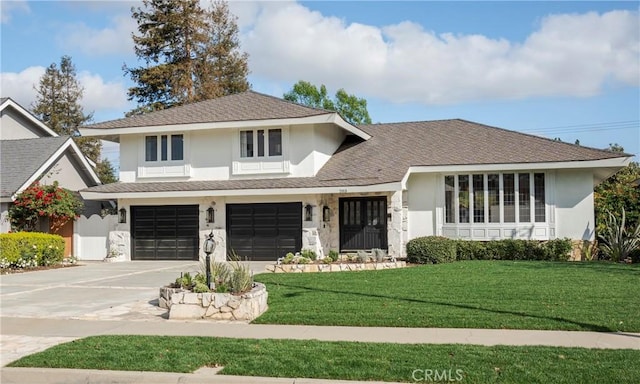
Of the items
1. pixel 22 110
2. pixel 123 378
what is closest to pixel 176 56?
pixel 22 110

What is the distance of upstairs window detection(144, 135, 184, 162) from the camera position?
24672 millimetres

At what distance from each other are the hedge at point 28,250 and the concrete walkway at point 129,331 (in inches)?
225

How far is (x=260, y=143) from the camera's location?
936 inches

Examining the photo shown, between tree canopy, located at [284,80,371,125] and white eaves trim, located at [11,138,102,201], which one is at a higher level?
tree canopy, located at [284,80,371,125]

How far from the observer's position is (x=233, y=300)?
11227 mm

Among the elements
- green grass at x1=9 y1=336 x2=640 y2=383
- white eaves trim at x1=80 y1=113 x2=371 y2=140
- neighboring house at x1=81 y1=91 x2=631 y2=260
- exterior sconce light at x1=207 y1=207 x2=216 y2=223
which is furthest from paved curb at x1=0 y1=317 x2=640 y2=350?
white eaves trim at x1=80 y1=113 x2=371 y2=140

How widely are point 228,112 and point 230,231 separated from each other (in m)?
4.73

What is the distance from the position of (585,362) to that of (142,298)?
32.1ft

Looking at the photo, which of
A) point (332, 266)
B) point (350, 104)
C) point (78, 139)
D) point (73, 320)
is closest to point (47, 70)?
point (78, 139)

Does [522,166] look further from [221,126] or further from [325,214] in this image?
[221,126]

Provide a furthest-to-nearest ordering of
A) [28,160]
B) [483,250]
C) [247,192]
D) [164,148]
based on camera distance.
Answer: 1. [28,160]
2. [164,148]
3. [247,192]
4. [483,250]

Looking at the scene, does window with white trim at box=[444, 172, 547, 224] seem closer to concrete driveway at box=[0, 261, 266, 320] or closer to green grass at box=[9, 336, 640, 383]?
concrete driveway at box=[0, 261, 266, 320]

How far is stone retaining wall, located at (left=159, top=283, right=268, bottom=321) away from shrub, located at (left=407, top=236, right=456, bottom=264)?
958 cm

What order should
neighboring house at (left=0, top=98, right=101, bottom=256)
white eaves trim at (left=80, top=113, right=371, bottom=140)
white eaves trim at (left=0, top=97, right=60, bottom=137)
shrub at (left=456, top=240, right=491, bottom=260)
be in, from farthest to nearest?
1. white eaves trim at (left=0, top=97, right=60, bottom=137)
2. neighboring house at (left=0, top=98, right=101, bottom=256)
3. white eaves trim at (left=80, top=113, right=371, bottom=140)
4. shrub at (left=456, top=240, right=491, bottom=260)
